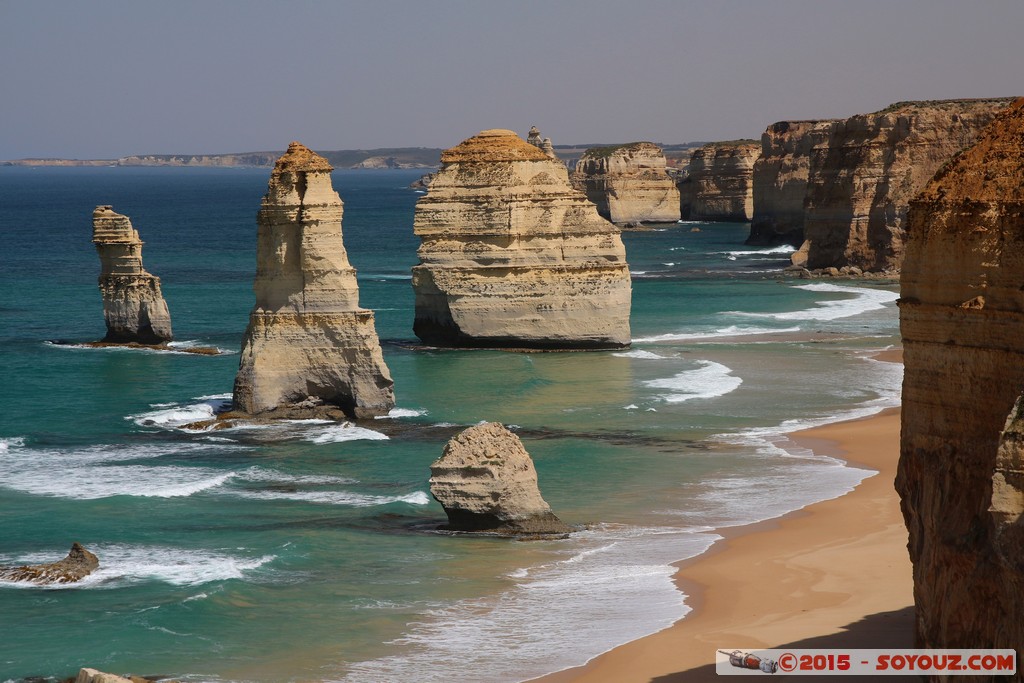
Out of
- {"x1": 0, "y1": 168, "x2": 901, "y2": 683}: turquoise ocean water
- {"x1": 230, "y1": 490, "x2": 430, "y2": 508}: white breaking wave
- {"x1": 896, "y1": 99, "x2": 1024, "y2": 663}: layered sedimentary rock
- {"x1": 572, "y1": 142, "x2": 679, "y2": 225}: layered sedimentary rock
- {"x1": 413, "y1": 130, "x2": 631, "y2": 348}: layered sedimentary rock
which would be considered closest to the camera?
{"x1": 896, "y1": 99, "x2": 1024, "y2": 663}: layered sedimentary rock

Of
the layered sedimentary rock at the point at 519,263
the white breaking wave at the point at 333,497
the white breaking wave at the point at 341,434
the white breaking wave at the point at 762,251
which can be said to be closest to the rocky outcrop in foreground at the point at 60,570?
the white breaking wave at the point at 333,497

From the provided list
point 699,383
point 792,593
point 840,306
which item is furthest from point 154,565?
point 840,306

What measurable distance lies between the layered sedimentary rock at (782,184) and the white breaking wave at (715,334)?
43306 mm

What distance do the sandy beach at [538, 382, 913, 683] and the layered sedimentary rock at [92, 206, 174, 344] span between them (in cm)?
2491

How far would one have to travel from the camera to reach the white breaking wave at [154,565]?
2036 cm

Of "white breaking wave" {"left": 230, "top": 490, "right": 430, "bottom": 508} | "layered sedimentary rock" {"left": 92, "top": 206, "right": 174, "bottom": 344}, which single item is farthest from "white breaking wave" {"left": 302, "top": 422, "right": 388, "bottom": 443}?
"layered sedimentary rock" {"left": 92, "top": 206, "right": 174, "bottom": 344}

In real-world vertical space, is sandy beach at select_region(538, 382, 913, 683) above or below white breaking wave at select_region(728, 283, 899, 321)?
below

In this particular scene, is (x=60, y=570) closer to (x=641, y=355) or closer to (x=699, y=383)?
(x=699, y=383)

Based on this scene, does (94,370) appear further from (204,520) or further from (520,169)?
(204,520)

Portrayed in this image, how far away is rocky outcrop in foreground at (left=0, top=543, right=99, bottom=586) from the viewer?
2023 cm

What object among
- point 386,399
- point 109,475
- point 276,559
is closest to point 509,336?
point 386,399

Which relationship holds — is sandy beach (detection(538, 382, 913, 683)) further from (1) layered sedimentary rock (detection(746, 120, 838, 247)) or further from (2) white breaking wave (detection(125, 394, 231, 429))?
(1) layered sedimentary rock (detection(746, 120, 838, 247))

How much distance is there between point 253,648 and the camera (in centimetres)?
1764

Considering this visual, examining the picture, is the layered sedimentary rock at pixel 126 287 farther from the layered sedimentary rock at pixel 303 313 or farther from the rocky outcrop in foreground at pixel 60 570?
the rocky outcrop in foreground at pixel 60 570
